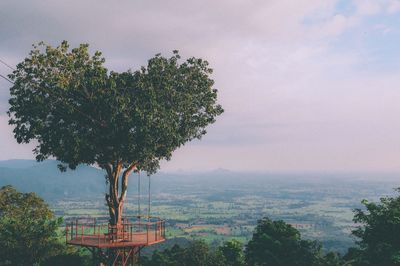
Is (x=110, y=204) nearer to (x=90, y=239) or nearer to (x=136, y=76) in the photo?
(x=90, y=239)

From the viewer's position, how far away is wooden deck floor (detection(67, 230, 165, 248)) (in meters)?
26.7

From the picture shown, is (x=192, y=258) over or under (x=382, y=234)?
under

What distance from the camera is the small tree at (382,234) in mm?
30484

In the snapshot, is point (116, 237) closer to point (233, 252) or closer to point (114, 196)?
point (114, 196)

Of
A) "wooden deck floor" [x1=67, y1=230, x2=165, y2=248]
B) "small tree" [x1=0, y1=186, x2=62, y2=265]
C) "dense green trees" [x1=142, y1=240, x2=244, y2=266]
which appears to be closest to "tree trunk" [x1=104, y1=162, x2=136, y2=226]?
"wooden deck floor" [x1=67, y1=230, x2=165, y2=248]

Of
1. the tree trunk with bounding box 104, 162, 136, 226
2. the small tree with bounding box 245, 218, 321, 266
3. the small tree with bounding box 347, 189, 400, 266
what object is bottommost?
the small tree with bounding box 245, 218, 321, 266

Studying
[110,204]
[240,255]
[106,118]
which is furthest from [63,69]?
[240,255]

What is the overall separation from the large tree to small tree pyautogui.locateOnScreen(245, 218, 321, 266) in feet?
70.4

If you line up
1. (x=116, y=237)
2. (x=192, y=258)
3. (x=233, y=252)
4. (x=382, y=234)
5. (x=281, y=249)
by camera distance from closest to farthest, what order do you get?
(x=116, y=237) → (x=382, y=234) → (x=281, y=249) → (x=192, y=258) → (x=233, y=252)

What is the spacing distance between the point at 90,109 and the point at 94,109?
331mm

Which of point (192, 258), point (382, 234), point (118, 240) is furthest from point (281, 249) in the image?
point (118, 240)

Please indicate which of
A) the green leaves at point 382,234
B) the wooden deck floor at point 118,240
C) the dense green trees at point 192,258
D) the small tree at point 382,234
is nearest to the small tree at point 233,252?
the dense green trees at point 192,258

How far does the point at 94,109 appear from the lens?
2872 centimetres

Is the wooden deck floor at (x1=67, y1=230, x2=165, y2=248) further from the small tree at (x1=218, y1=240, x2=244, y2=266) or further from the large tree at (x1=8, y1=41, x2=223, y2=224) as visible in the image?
the small tree at (x1=218, y1=240, x2=244, y2=266)
